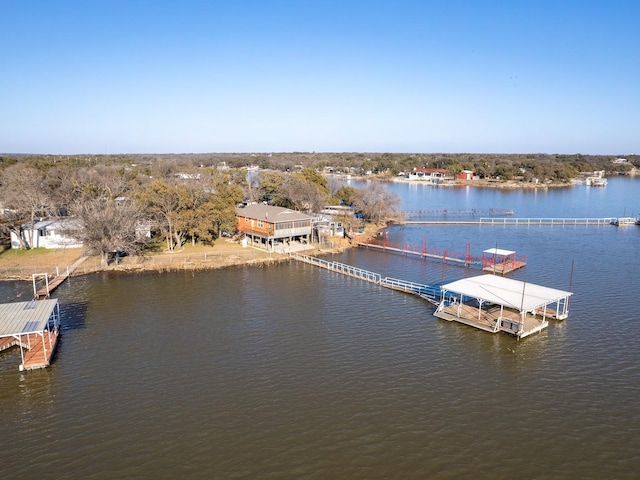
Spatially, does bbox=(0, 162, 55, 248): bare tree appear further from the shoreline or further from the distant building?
the distant building

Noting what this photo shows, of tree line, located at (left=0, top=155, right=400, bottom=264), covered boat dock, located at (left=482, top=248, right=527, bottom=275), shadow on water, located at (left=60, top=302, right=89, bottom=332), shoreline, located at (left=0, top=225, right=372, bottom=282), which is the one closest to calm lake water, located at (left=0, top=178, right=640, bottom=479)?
shadow on water, located at (left=60, top=302, right=89, bottom=332)

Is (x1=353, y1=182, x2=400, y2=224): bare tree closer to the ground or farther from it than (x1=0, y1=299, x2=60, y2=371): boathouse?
farther from it

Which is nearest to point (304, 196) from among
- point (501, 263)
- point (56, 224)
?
point (501, 263)

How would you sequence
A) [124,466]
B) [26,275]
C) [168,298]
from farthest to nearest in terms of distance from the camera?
[26,275] < [168,298] < [124,466]

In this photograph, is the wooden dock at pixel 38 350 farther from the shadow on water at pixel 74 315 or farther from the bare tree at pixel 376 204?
the bare tree at pixel 376 204

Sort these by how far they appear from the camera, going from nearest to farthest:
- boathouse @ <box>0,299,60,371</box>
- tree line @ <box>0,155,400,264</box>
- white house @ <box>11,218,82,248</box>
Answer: boathouse @ <box>0,299,60,371</box> → tree line @ <box>0,155,400,264</box> → white house @ <box>11,218,82,248</box>

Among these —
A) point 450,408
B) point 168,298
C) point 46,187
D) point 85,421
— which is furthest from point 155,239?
point 450,408

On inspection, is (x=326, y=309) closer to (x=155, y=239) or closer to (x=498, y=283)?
(x=498, y=283)
